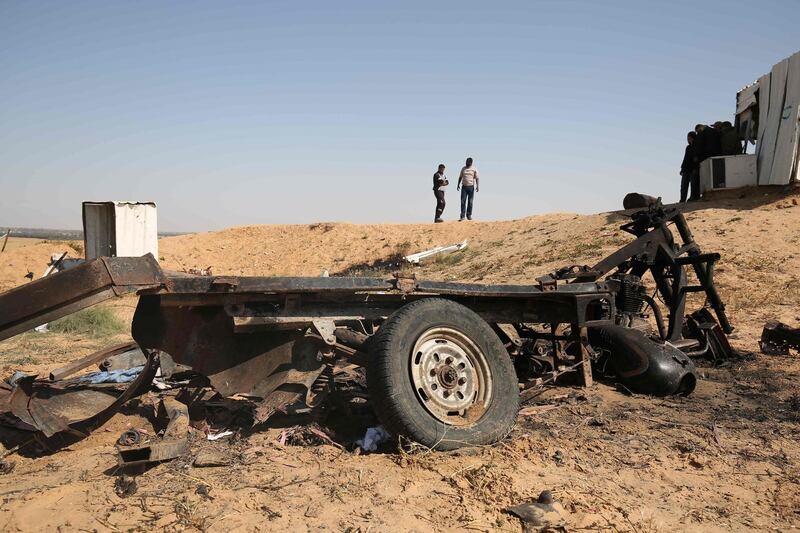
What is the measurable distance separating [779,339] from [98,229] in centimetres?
959

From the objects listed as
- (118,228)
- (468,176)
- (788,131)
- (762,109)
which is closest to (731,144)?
(762,109)

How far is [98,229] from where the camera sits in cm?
903

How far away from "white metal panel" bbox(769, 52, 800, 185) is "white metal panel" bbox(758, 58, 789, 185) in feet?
0.36

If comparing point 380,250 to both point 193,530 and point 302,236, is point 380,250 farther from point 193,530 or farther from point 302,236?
point 193,530

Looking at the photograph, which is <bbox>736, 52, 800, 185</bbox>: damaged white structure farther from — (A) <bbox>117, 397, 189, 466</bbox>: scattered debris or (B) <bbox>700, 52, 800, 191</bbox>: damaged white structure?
(A) <bbox>117, 397, 189, 466</bbox>: scattered debris

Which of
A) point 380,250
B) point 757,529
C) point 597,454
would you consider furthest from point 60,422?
point 380,250

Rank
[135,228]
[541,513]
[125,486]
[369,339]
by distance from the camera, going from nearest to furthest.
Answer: [541,513], [125,486], [369,339], [135,228]

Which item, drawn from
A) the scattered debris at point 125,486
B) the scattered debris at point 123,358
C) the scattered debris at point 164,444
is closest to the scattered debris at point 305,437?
the scattered debris at point 164,444

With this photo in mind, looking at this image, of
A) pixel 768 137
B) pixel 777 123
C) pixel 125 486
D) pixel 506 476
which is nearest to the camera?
pixel 125 486

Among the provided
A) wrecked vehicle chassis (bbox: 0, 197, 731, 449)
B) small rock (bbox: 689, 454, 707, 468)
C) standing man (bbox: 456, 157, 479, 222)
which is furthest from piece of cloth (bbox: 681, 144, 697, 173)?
small rock (bbox: 689, 454, 707, 468)

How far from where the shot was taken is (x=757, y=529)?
3271 millimetres

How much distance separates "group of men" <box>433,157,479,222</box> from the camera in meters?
21.6

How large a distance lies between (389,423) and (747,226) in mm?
13133

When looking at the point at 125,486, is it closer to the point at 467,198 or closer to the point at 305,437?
the point at 305,437
